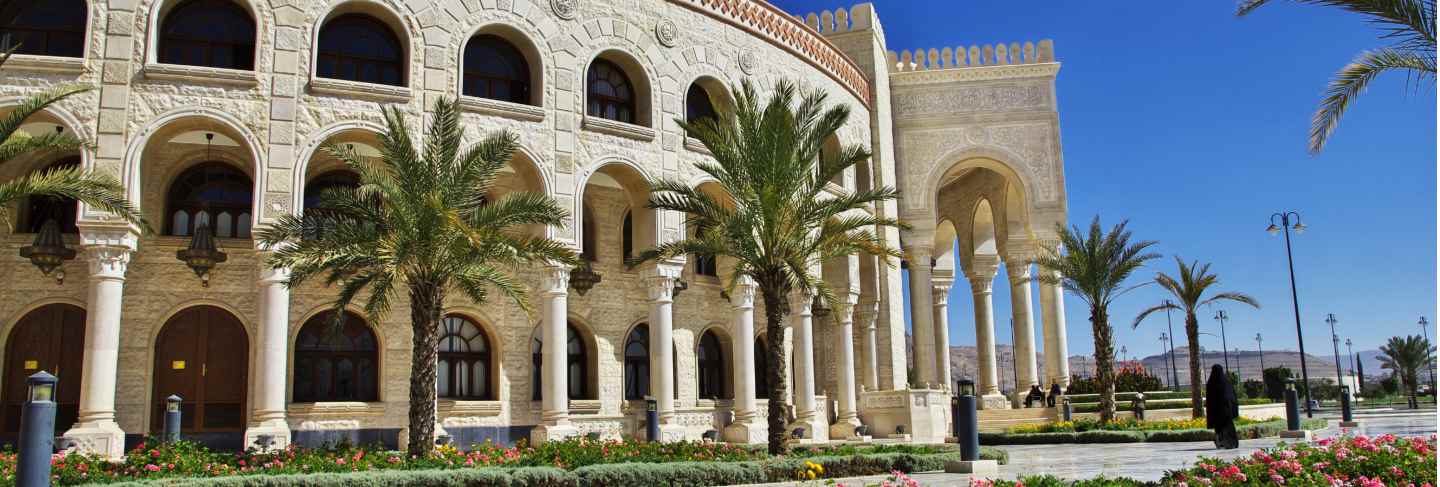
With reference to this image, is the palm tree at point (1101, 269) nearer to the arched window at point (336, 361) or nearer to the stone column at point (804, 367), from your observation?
the stone column at point (804, 367)

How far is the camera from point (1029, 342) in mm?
37531

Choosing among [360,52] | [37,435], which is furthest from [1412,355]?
[37,435]

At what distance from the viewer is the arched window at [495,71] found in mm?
22656

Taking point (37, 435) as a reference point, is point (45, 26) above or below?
above

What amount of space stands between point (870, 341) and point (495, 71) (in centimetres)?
1330

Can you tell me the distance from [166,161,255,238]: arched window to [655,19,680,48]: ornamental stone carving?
29.2ft

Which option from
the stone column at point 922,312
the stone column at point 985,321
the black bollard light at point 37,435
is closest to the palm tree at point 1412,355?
the stone column at point 985,321

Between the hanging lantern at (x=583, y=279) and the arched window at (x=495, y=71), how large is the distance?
3666 mm

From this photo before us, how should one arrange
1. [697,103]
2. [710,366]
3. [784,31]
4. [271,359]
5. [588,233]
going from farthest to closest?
[784,31]
[710,366]
[697,103]
[588,233]
[271,359]

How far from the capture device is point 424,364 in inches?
651

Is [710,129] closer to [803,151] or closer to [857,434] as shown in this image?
[803,151]

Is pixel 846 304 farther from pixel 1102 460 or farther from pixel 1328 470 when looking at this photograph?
pixel 1328 470

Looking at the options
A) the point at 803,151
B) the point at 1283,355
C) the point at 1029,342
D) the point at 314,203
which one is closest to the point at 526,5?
the point at 314,203

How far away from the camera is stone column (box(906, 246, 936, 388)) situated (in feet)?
112
